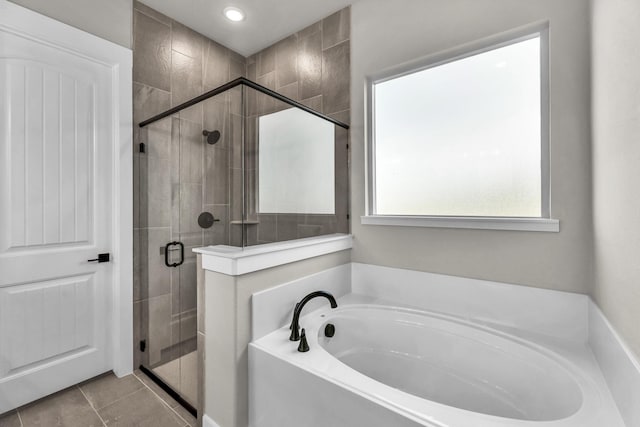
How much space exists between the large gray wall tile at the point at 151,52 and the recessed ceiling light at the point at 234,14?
1.58ft

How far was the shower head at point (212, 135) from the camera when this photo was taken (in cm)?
154

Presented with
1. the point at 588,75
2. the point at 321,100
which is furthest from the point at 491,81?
the point at 321,100

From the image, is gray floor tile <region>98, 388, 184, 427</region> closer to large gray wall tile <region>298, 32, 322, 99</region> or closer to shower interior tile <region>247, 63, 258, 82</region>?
large gray wall tile <region>298, 32, 322, 99</region>

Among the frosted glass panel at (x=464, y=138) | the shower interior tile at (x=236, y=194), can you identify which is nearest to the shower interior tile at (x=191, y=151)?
the shower interior tile at (x=236, y=194)

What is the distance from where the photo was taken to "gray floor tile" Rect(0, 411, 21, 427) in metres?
1.52

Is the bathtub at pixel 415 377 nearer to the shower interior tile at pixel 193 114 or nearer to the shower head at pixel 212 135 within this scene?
the shower head at pixel 212 135

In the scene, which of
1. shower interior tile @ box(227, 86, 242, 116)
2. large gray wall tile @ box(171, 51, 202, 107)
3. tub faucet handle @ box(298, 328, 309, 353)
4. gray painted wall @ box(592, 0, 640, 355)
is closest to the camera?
gray painted wall @ box(592, 0, 640, 355)

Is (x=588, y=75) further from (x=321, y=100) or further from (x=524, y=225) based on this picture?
(x=321, y=100)

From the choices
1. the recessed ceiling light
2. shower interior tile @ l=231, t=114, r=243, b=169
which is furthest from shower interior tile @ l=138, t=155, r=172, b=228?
the recessed ceiling light

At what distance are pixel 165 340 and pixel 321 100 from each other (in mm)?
2134

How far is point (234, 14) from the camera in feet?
7.32

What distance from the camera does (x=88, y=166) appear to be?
1.86 m

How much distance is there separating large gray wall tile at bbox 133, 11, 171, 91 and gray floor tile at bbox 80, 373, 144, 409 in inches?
82.8

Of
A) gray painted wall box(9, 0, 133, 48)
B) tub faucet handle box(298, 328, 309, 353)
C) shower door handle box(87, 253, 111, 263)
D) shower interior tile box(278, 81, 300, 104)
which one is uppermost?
gray painted wall box(9, 0, 133, 48)
